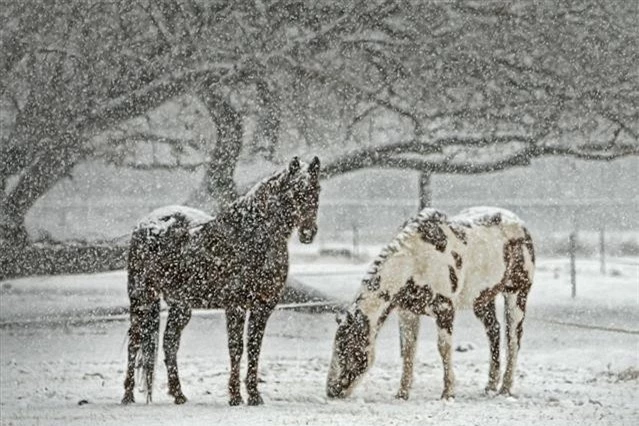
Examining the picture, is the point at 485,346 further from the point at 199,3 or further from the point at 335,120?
the point at 199,3

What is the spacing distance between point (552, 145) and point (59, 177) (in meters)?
6.21

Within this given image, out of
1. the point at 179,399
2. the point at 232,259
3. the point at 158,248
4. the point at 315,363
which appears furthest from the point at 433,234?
the point at 315,363

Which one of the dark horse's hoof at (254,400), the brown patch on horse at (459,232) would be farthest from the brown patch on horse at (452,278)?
the dark horse's hoof at (254,400)

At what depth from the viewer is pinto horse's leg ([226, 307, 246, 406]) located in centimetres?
841

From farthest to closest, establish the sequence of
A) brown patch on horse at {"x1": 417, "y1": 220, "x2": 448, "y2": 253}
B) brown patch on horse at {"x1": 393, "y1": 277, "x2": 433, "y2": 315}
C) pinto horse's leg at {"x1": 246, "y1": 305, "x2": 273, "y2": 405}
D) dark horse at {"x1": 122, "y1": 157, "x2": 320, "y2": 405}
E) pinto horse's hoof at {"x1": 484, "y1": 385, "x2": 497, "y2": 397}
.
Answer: pinto horse's hoof at {"x1": 484, "y1": 385, "x2": 497, "y2": 397} < brown patch on horse at {"x1": 417, "y1": 220, "x2": 448, "y2": 253} < brown patch on horse at {"x1": 393, "y1": 277, "x2": 433, "y2": 315} < pinto horse's leg at {"x1": 246, "y1": 305, "x2": 273, "y2": 405} < dark horse at {"x1": 122, "y1": 157, "x2": 320, "y2": 405}

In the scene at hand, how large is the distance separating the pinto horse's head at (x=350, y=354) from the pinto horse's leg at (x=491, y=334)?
142 centimetres

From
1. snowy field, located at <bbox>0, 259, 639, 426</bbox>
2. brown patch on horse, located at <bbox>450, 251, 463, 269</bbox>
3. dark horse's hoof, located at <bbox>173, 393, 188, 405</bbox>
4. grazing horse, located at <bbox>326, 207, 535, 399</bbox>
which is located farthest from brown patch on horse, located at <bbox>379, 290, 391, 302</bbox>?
dark horse's hoof, located at <bbox>173, 393, 188, 405</bbox>

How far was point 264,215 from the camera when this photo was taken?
8.29 m

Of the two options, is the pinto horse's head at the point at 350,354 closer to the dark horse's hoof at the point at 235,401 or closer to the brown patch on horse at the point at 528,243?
the dark horse's hoof at the point at 235,401

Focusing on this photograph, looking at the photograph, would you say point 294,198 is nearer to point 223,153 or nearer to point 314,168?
point 314,168

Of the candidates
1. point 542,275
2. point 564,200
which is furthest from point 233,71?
point 564,200

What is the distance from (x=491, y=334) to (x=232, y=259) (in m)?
2.75

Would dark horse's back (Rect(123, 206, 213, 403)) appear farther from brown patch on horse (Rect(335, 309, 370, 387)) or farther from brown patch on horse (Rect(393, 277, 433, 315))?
brown patch on horse (Rect(393, 277, 433, 315))

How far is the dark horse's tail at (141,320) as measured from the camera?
8844 mm
